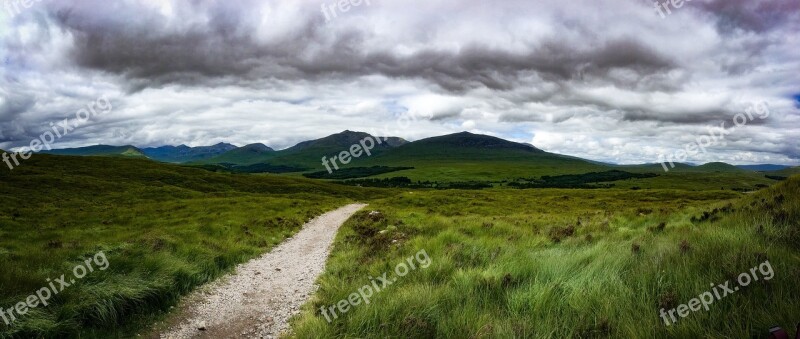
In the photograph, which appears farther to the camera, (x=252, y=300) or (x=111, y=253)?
(x=111, y=253)

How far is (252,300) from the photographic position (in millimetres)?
10945

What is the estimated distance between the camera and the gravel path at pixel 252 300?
883cm

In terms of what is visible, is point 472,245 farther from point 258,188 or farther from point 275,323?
point 258,188

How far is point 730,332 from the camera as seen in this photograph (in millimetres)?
4109

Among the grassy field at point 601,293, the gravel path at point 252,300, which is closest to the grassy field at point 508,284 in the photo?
the grassy field at point 601,293

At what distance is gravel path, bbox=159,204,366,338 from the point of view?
29.0ft

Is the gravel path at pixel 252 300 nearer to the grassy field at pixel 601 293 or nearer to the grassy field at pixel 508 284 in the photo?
the grassy field at pixel 508 284

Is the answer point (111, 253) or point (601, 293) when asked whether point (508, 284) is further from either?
point (111, 253)

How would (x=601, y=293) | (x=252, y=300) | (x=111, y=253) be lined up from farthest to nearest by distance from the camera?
(x=111, y=253), (x=252, y=300), (x=601, y=293)

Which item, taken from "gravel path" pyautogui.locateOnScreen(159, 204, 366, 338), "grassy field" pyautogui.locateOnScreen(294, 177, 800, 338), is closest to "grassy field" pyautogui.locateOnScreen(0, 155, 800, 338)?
"grassy field" pyautogui.locateOnScreen(294, 177, 800, 338)

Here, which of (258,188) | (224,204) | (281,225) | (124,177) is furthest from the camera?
(258,188)

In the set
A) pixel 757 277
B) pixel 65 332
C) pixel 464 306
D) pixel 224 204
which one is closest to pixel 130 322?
pixel 65 332

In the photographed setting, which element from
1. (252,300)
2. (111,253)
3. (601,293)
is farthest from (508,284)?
(111,253)

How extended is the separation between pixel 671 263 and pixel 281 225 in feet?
80.6
